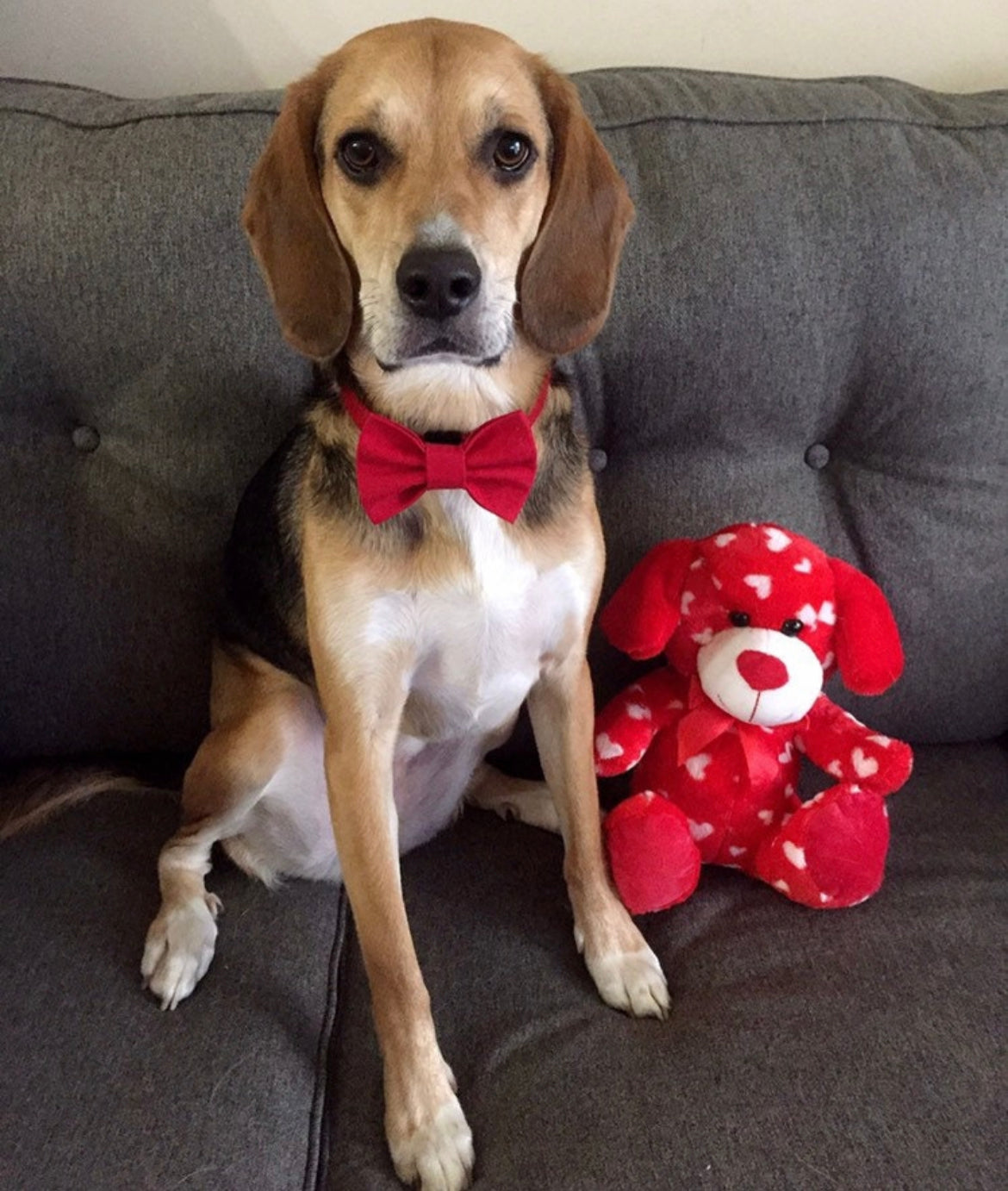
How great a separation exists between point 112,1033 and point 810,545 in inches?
50.6

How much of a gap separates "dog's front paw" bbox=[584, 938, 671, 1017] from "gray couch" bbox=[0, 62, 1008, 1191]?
0.03 metres

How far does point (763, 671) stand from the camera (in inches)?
59.1

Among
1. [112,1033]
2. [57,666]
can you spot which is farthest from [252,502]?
[112,1033]

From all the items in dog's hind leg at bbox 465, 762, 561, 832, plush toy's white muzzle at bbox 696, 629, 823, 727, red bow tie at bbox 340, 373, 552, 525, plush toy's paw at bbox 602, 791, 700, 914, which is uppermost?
red bow tie at bbox 340, 373, 552, 525

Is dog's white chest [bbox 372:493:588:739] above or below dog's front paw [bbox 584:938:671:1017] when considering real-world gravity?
above

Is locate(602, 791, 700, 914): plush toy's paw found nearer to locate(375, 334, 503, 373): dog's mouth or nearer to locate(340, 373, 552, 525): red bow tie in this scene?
locate(340, 373, 552, 525): red bow tie

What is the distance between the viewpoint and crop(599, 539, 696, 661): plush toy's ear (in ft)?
5.37

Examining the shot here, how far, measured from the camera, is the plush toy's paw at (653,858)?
5.16 ft

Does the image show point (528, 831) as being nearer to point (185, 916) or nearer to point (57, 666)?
point (185, 916)

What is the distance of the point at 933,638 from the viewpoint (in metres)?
1.90

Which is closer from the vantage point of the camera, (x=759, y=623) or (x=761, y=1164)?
(x=761, y=1164)

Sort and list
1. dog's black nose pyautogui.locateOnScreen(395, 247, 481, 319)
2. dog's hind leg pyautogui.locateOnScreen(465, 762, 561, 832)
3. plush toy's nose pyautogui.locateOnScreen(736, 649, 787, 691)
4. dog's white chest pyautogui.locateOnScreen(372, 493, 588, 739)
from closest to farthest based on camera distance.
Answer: dog's black nose pyautogui.locateOnScreen(395, 247, 481, 319), dog's white chest pyautogui.locateOnScreen(372, 493, 588, 739), plush toy's nose pyautogui.locateOnScreen(736, 649, 787, 691), dog's hind leg pyautogui.locateOnScreen(465, 762, 561, 832)

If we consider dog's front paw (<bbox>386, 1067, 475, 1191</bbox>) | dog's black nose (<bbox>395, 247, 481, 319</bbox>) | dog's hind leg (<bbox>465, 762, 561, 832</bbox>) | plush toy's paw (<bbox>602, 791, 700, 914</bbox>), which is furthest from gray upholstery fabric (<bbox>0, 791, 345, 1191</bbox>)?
dog's black nose (<bbox>395, 247, 481, 319</bbox>)

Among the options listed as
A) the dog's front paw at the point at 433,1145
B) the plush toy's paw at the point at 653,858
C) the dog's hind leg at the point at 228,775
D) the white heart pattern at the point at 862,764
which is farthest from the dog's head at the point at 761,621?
the dog's front paw at the point at 433,1145
